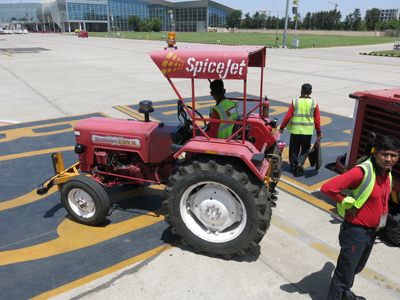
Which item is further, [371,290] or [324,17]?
[324,17]

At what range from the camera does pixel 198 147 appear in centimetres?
369

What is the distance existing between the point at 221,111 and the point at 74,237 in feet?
7.91

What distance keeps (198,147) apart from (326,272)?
193 centimetres

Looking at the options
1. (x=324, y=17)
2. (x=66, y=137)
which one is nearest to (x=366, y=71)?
(x=66, y=137)

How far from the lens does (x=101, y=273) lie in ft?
12.0

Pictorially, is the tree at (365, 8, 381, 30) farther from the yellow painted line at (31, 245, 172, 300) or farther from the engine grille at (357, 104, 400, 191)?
the yellow painted line at (31, 245, 172, 300)

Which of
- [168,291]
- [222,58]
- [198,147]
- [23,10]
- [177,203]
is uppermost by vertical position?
[23,10]

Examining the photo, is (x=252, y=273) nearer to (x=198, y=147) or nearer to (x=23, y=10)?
(x=198, y=147)

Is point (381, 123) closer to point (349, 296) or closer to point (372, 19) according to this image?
point (349, 296)

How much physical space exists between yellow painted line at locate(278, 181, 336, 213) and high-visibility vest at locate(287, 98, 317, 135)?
969mm

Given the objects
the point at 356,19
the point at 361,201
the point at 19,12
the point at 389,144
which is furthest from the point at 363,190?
the point at 19,12

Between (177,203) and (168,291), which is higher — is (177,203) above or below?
above

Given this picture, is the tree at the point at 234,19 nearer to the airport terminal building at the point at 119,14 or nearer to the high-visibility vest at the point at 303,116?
the airport terminal building at the point at 119,14

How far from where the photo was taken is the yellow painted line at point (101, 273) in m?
3.37
